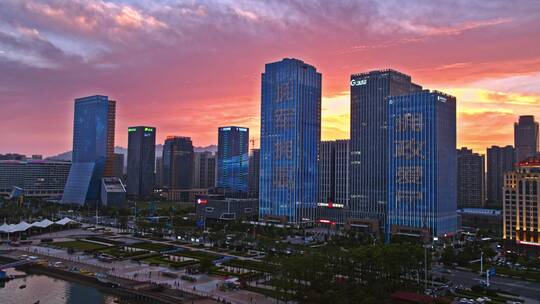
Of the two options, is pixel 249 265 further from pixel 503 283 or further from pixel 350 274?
pixel 503 283

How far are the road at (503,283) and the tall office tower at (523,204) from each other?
1175 inches

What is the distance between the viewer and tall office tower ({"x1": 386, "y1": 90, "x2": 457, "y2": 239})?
388 ft

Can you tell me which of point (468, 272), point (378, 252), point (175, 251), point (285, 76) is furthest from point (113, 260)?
point (285, 76)

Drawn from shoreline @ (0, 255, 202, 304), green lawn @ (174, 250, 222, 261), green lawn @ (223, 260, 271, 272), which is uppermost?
green lawn @ (223, 260, 271, 272)

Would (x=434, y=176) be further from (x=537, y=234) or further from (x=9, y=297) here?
(x=9, y=297)

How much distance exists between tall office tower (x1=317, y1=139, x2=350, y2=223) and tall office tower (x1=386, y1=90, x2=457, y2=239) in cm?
3169

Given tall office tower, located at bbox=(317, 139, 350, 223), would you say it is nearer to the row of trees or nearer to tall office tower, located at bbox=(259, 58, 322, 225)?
tall office tower, located at bbox=(259, 58, 322, 225)

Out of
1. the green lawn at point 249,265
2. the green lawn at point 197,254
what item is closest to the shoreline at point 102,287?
the green lawn at point 249,265

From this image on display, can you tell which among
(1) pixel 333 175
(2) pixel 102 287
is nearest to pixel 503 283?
(2) pixel 102 287

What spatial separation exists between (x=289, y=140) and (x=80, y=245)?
72037 mm

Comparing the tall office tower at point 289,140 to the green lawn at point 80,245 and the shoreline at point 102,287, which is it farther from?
the shoreline at point 102,287

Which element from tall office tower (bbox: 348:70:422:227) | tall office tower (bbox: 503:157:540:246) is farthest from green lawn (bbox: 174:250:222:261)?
tall office tower (bbox: 503:157:540:246)

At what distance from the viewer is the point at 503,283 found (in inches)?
2916

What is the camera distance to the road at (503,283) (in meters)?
67.5
